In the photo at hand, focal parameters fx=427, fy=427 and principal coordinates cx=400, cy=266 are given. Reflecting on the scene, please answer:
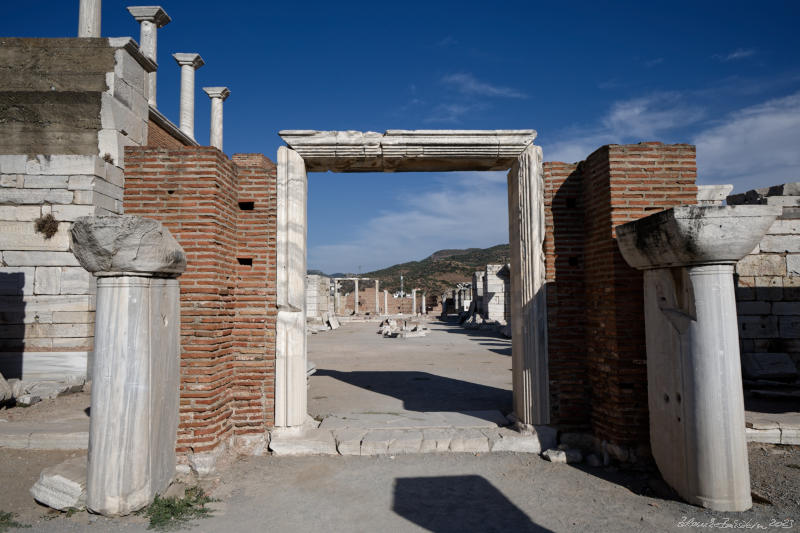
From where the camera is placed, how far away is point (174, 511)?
3340mm

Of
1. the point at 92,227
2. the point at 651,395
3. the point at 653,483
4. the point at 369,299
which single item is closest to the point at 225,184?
the point at 92,227

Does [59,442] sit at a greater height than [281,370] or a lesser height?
lesser

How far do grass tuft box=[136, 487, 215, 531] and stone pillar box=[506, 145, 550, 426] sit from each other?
330 cm

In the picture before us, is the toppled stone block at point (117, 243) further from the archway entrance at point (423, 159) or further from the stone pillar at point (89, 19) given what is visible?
the stone pillar at point (89, 19)

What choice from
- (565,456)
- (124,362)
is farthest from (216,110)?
(565,456)

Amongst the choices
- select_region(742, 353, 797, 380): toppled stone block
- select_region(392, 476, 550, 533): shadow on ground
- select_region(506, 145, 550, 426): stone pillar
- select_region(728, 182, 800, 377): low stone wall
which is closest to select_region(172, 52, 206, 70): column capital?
select_region(506, 145, 550, 426): stone pillar

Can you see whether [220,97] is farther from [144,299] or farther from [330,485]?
[330,485]

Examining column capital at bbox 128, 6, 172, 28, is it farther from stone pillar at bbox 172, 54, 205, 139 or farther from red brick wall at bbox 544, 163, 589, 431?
red brick wall at bbox 544, 163, 589, 431

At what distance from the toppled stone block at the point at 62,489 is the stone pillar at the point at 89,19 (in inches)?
363

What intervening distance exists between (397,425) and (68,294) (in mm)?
6096

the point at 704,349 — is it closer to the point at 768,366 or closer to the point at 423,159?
the point at 423,159

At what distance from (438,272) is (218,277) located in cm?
6320

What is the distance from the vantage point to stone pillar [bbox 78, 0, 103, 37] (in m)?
8.93

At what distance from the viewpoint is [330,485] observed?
3922mm
